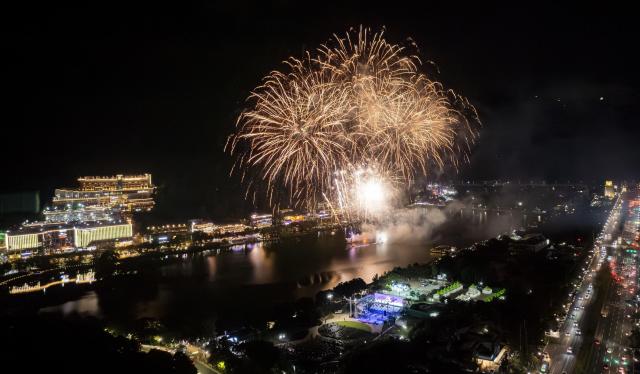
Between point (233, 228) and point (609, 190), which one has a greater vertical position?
point (609, 190)

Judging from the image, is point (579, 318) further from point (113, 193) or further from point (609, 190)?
Answer: point (609, 190)

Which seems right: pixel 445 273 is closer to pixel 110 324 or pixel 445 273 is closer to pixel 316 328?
pixel 316 328

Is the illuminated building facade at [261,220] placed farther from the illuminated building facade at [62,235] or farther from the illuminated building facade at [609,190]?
the illuminated building facade at [609,190]

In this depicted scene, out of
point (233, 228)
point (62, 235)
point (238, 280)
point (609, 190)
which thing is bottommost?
point (238, 280)

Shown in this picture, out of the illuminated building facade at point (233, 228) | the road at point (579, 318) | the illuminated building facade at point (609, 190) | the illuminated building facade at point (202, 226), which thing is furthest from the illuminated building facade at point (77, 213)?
the illuminated building facade at point (609, 190)

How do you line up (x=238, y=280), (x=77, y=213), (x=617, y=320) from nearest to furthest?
1. (x=617, y=320)
2. (x=238, y=280)
3. (x=77, y=213)

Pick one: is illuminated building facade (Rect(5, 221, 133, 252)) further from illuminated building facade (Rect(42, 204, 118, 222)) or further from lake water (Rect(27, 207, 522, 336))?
lake water (Rect(27, 207, 522, 336))

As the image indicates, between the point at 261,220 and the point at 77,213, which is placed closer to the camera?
the point at 77,213

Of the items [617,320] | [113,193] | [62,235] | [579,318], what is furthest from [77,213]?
[617,320]

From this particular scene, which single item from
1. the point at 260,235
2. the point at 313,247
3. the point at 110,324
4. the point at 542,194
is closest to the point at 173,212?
the point at 260,235
